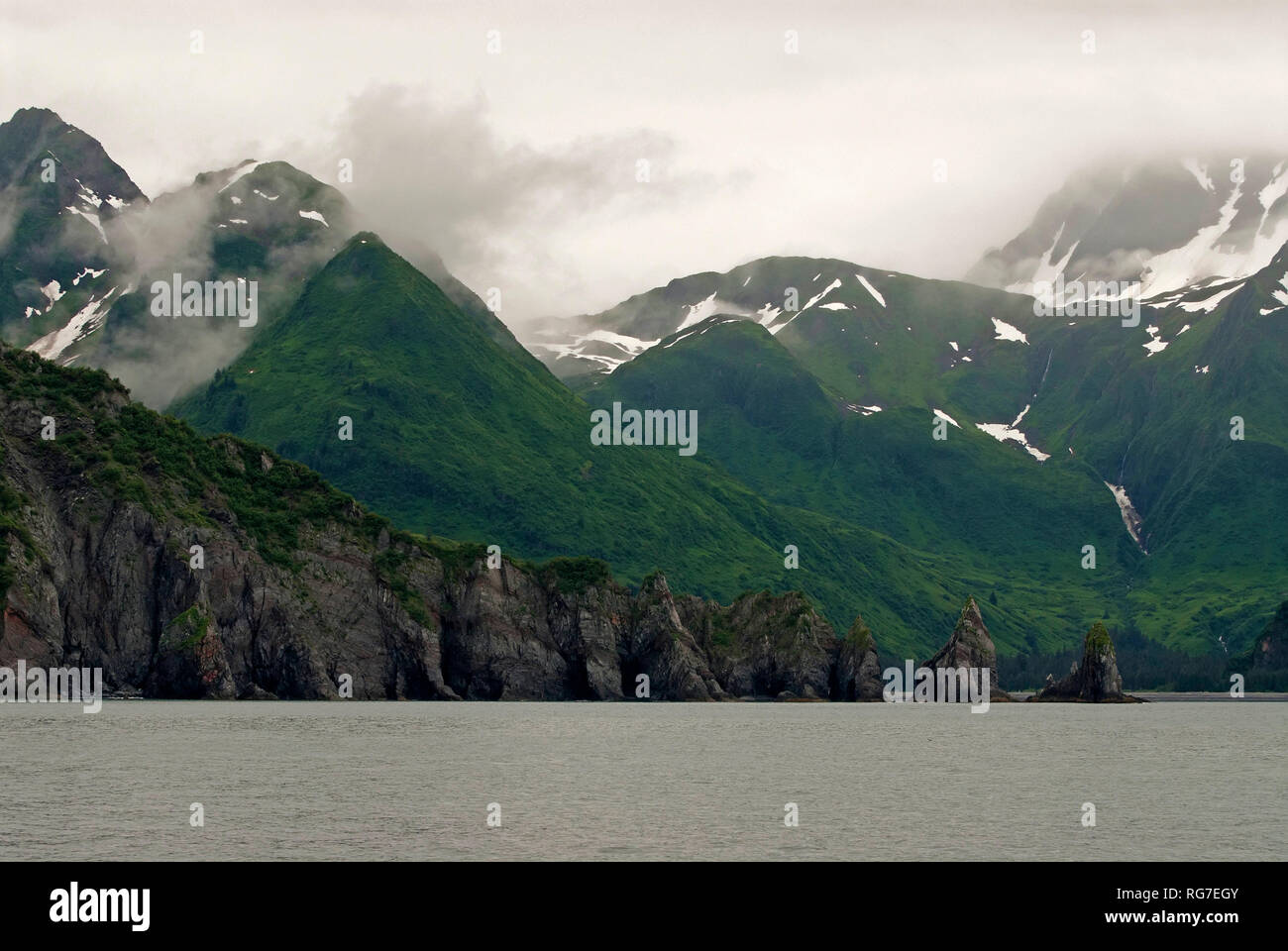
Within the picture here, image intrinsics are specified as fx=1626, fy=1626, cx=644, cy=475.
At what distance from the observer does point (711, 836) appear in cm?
8300

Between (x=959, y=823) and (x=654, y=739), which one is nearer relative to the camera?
(x=959, y=823)

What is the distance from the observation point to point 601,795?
10194cm

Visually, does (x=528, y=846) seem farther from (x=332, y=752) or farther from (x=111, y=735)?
(x=111, y=735)

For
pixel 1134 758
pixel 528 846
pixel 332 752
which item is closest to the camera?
pixel 528 846

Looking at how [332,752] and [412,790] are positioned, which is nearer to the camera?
[412,790]

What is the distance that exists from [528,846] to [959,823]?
2687cm

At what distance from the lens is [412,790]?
103m

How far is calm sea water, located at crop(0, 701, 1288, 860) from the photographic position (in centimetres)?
7900

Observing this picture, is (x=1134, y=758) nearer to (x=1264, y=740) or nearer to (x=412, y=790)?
(x=1264, y=740)

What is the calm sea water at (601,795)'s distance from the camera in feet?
259
